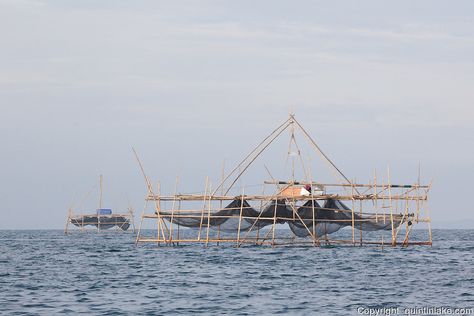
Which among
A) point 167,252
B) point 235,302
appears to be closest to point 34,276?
point 235,302

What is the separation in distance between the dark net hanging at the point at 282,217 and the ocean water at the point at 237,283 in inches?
67.6

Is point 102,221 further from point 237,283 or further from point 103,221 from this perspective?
point 237,283

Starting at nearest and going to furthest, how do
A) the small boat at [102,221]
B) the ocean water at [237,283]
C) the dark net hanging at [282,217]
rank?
the ocean water at [237,283], the dark net hanging at [282,217], the small boat at [102,221]

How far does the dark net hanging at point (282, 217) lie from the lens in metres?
51.7

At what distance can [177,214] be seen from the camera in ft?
174

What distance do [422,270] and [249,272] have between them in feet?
24.6

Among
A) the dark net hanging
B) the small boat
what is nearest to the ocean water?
the dark net hanging

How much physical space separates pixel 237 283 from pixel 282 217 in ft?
57.8

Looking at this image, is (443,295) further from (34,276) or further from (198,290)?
(34,276)

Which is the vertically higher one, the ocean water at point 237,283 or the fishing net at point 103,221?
the fishing net at point 103,221

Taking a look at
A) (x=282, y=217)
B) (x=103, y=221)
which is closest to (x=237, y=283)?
(x=282, y=217)

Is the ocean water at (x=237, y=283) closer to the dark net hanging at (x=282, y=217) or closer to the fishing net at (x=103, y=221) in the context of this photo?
the dark net hanging at (x=282, y=217)

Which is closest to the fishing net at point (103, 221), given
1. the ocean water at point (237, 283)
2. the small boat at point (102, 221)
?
the small boat at point (102, 221)

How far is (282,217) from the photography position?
52.3 meters
